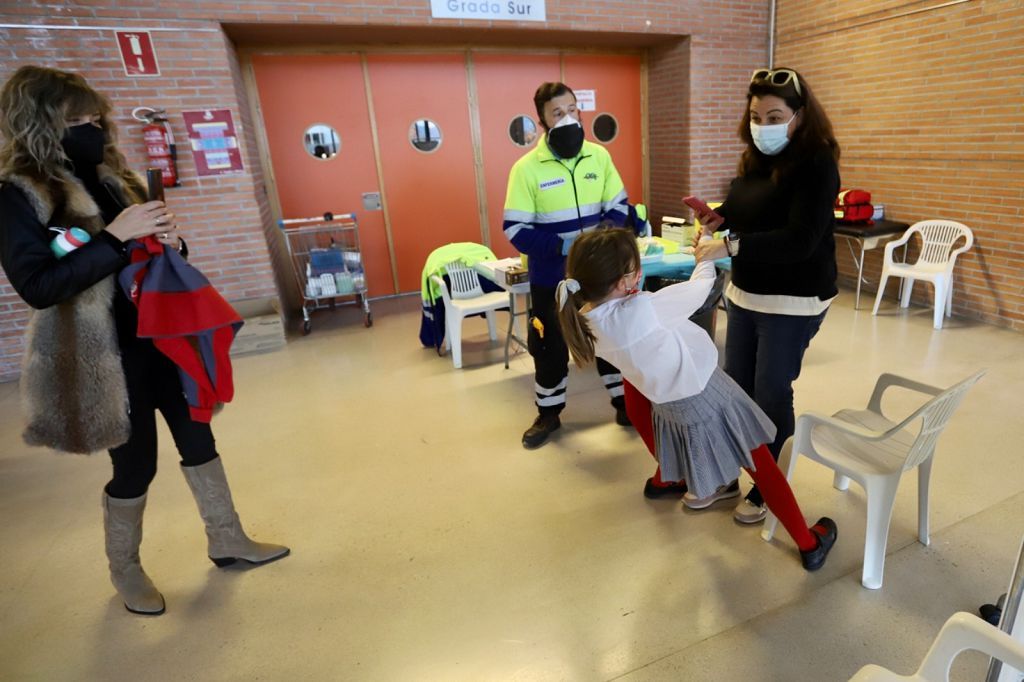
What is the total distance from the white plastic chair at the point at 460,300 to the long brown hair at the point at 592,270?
2291 millimetres

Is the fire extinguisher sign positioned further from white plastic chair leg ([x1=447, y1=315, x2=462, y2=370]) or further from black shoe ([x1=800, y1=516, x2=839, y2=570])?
black shoe ([x1=800, y1=516, x2=839, y2=570])

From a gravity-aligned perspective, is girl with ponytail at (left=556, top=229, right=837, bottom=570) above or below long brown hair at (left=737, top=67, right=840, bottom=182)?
below

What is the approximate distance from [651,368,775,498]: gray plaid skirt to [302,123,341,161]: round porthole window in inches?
185

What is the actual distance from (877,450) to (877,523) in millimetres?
260

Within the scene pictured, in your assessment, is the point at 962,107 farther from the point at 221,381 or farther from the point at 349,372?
the point at 221,381

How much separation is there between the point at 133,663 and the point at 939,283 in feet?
16.9

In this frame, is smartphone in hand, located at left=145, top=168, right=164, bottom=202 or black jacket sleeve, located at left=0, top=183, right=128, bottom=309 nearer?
black jacket sleeve, located at left=0, top=183, right=128, bottom=309

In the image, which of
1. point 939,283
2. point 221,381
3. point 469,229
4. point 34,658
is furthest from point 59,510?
point 939,283

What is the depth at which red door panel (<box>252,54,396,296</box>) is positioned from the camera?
17.1ft

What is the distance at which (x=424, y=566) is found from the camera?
7.14 feet

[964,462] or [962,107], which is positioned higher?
[962,107]

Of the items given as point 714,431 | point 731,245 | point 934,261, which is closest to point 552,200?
point 731,245

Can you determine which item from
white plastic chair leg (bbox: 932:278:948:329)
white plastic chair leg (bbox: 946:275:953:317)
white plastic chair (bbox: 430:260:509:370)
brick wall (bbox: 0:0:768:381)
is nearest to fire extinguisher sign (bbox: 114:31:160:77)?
brick wall (bbox: 0:0:768:381)

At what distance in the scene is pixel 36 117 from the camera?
1503mm
